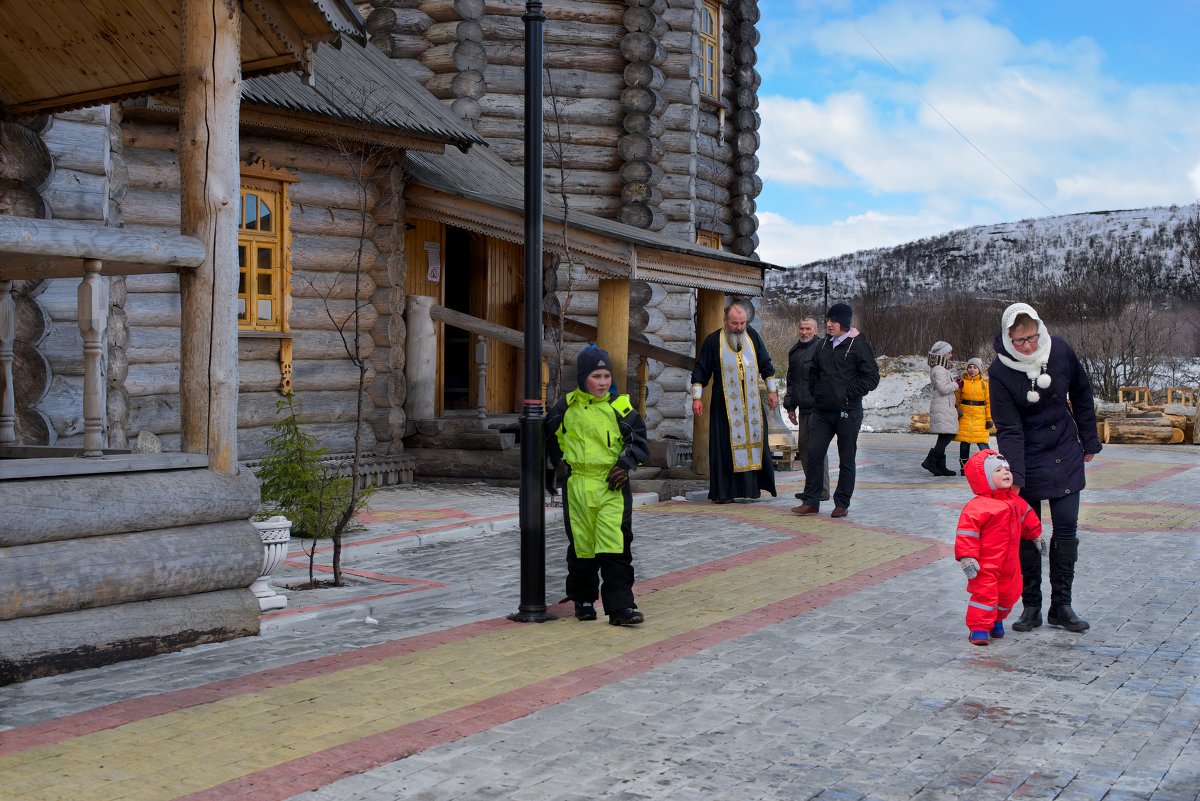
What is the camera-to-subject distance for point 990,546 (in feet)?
22.8

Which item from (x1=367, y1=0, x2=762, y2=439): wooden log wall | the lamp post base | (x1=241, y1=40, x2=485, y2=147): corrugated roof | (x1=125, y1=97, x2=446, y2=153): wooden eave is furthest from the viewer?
(x1=367, y1=0, x2=762, y2=439): wooden log wall

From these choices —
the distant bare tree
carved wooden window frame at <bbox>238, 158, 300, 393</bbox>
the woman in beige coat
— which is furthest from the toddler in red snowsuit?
the distant bare tree

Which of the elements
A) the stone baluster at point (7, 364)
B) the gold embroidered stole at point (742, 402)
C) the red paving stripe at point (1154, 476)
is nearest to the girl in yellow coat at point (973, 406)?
the red paving stripe at point (1154, 476)

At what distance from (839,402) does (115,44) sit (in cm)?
728

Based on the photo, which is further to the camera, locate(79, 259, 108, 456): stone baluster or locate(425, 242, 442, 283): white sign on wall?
locate(425, 242, 442, 283): white sign on wall

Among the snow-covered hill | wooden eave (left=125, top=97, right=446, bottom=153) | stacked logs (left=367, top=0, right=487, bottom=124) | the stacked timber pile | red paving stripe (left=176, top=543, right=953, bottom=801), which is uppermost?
the snow-covered hill

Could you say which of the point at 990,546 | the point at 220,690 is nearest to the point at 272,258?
the point at 220,690

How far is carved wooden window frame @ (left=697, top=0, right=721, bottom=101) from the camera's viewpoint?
20547 mm

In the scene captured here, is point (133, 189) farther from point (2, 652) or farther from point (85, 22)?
point (2, 652)

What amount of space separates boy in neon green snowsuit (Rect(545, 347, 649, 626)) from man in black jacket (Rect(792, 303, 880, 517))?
17.6ft

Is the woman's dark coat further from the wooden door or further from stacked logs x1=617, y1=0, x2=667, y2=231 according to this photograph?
stacked logs x1=617, y1=0, x2=667, y2=231

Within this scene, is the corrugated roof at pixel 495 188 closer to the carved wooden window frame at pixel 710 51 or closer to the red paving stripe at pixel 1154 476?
the red paving stripe at pixel 1154 476

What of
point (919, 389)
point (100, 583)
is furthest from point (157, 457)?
point (919, 389)

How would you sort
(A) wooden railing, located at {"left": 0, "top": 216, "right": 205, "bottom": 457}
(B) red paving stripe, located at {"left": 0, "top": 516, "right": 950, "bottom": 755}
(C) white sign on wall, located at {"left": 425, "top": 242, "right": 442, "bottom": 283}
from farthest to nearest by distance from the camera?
(C) white sign on wall, located at {"left": 425, "top": 242, "right": 442, "bottom": 283} → (A) wooden railing, located at {"left": 0, "top": 216, "right": 205, "bottom": 457} → (B) red paving stripe, located at {"left": 0, "top": 516, "right": 950, "bottom": 755}
